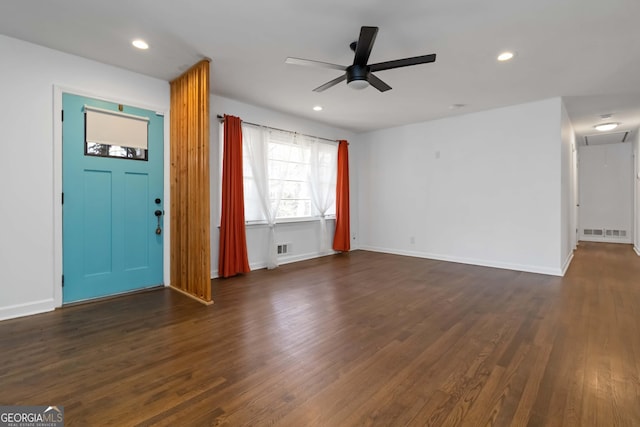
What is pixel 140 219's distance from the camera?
3.76 meters

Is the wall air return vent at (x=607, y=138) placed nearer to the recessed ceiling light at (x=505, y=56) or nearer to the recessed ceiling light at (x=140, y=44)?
the recessed ceiling light at (x=505, y=56)

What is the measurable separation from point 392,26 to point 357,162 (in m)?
4.44

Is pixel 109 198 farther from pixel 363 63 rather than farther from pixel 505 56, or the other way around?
pixel 505 56

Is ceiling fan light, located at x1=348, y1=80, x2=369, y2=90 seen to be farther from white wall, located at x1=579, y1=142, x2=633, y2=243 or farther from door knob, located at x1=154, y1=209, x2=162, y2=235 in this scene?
white wall, located at x1=579, y1=142, x2=633, y2=243

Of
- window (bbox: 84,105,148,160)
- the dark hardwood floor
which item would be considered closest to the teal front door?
window (bbox: 84,105,148,160)

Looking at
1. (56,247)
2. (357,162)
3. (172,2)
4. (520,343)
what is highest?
(172,2)

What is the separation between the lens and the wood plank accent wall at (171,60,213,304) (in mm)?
3355

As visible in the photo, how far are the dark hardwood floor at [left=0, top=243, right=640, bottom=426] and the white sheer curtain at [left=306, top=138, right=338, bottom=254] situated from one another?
2.46 meters

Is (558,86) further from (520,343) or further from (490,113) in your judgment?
(520,343)

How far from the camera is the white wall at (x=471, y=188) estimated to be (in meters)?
4.67

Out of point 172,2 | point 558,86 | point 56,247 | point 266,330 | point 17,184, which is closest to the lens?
point 172,2

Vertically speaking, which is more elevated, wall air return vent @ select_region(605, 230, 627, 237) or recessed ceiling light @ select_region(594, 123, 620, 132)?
recessed ceiling light @ select_region(594, 123, 620, 132)

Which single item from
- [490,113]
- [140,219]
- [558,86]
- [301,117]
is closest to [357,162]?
[301,117]

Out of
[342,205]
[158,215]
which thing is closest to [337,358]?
[158,215]
